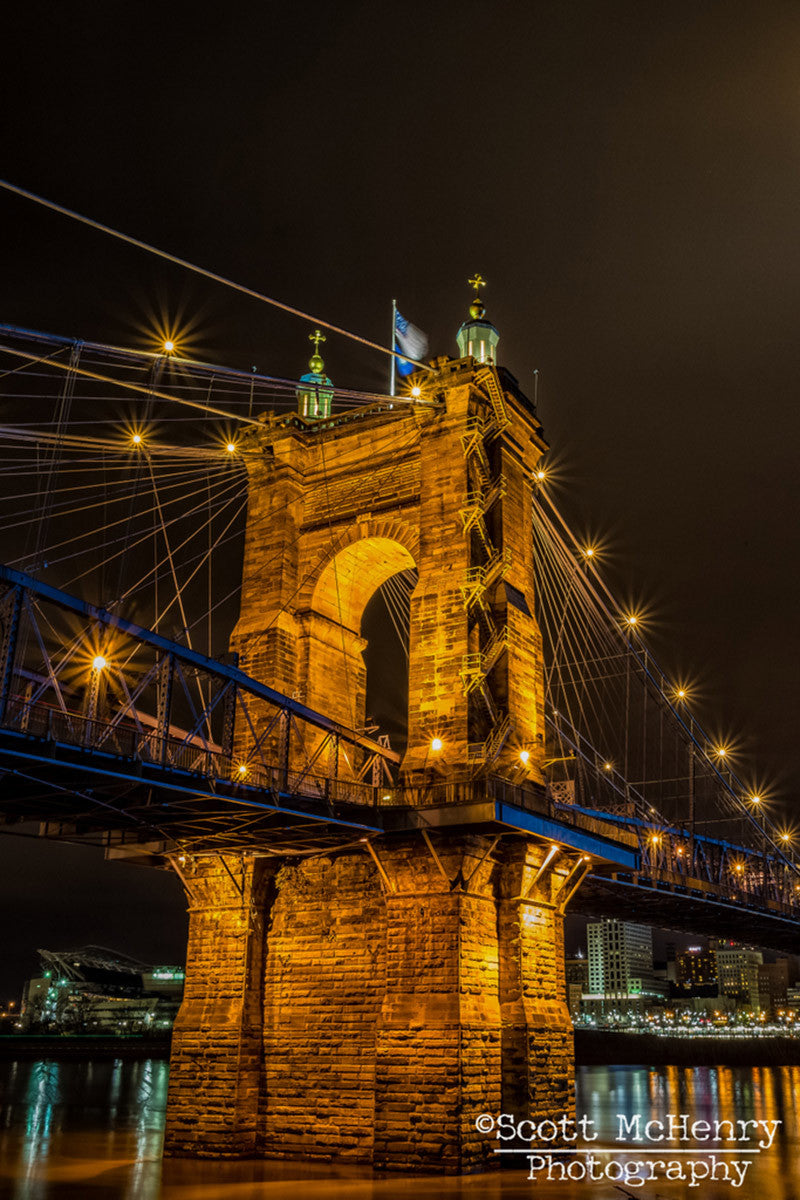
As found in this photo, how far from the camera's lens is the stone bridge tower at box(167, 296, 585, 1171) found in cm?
2342

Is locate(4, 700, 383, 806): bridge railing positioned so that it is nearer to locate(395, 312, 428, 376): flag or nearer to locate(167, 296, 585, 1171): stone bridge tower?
locate(167, 296, 585, 1171): stone bridge tower

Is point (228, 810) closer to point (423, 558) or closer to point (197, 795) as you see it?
point (197, 795)

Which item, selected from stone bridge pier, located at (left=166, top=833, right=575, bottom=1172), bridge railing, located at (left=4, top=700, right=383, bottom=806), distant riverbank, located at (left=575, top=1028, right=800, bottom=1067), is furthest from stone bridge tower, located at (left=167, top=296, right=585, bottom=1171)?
distant riverbank, located at (left=575, top=1028, right=800, bottom=1067)

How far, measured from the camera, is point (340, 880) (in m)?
26.3

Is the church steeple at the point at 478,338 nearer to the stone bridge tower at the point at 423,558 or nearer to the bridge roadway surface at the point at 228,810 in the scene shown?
the stone bridge tower at the point at 423,558

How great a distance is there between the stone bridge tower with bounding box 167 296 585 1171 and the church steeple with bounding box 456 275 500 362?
8.67 ft

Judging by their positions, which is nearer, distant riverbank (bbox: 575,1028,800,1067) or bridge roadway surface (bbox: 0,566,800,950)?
bridge roadway surface (bbox: 0,566,800,950)

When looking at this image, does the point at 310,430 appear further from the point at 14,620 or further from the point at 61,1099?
the point at 61,1099

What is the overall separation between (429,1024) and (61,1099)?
Answer: 48037 mm

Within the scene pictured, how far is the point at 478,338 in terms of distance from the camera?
32.7 m

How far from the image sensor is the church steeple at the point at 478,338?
32531mm

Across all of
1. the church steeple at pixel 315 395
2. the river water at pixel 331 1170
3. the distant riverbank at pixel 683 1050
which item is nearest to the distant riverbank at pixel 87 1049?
the distant riverbank at pixel 683 1050

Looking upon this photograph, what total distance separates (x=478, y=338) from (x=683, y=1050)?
4017 inches

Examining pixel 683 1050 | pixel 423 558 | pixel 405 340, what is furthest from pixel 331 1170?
pixel 683 1050
